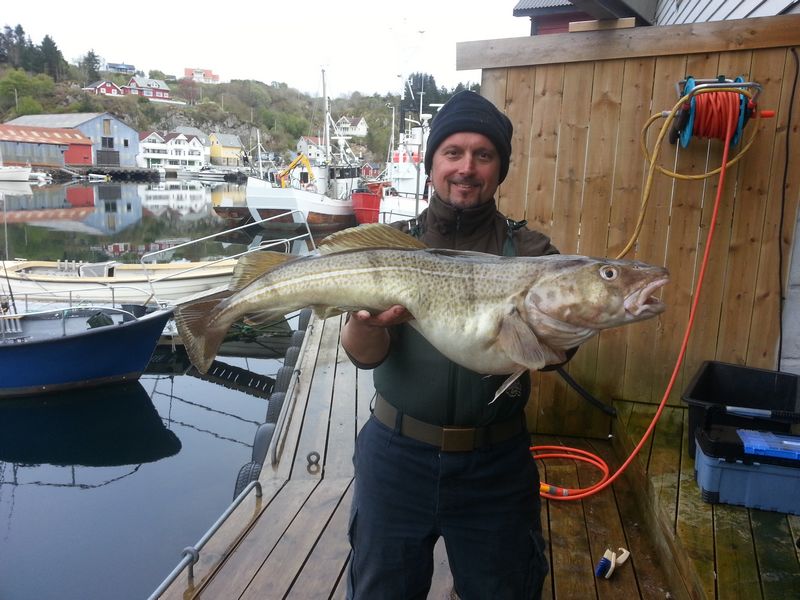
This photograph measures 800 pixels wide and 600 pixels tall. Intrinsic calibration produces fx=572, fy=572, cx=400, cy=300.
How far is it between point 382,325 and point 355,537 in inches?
31.6

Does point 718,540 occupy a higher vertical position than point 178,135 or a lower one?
lower

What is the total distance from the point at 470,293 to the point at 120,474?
30.6ft

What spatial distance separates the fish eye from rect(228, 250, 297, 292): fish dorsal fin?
45.7 inches

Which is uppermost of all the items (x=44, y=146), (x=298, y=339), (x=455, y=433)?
(x=44, y=146)

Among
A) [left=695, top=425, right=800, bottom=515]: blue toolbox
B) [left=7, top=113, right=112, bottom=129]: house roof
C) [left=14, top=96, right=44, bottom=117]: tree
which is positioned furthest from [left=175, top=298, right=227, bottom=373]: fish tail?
[left=14, top=96, right=44, bottom=117]: tree

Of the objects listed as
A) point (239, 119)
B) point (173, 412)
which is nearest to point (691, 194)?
point (173, 412)

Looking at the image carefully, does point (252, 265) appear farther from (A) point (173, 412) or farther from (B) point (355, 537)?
(A) point (173, 412)

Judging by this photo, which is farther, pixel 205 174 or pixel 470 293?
pixel 205 174

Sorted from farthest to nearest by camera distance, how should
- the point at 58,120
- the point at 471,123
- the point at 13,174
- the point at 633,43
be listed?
the point at 58,120
the point at 13,174
the point at 633,43
the point at 471,123

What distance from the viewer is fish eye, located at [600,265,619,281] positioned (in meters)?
1.84

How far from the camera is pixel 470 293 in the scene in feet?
6.44

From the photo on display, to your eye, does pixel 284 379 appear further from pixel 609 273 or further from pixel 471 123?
pixel 609 273

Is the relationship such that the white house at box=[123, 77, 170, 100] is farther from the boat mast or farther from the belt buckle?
the belt buckle

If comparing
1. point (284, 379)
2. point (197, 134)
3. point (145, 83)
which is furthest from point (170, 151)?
point (284, 379)
